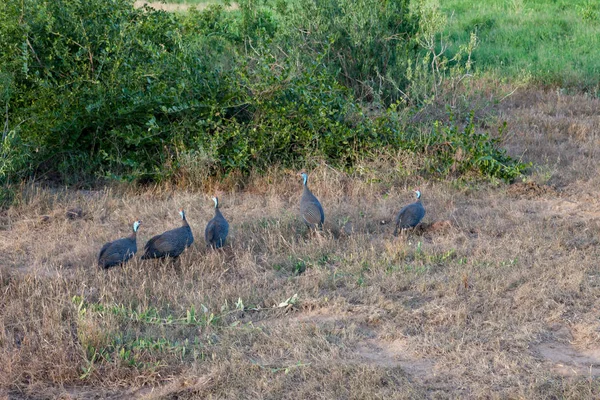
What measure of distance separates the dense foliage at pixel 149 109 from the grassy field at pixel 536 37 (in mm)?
4381

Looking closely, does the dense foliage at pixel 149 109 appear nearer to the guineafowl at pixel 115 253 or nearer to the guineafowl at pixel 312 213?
the guineafowl at pixel 312 213

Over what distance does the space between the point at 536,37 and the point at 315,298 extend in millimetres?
11282

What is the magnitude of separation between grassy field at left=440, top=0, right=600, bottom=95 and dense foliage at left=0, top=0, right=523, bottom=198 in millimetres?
4381

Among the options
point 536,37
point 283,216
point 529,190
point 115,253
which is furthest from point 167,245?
point 536,37

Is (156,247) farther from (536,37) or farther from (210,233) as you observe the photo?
(536,37)

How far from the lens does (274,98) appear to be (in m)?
8.77

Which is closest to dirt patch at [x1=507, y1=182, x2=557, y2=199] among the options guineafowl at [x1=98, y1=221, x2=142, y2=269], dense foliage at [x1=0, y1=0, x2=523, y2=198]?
dense foliage at [x1=0, y1=0, x2=523, y2=198]

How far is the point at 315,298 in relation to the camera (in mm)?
5668

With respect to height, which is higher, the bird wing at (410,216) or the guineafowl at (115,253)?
the guineafowl at (115,253)

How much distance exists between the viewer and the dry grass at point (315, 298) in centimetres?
461

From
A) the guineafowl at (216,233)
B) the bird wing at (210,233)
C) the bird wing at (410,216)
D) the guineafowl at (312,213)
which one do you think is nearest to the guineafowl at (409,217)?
the bird wing at (410,216)

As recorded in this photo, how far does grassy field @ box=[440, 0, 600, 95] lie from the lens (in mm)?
12594

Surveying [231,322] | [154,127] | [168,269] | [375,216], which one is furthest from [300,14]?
[231,322]

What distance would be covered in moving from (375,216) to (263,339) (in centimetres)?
275
